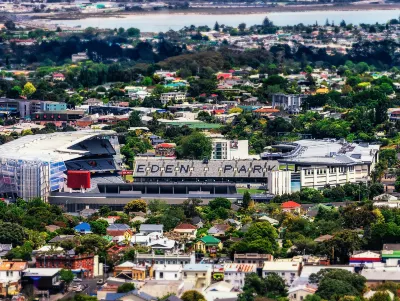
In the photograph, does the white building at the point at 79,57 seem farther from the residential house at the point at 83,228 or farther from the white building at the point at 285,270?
the white building at the point at 285,270

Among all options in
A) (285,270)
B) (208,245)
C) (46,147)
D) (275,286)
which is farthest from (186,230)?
(46,147)

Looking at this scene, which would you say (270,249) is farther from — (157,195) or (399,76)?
(399,76)

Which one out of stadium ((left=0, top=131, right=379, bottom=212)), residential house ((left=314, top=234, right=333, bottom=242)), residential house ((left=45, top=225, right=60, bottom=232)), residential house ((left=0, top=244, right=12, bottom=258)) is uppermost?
residential house ((left=314, top=234, right=333, bottom=242))

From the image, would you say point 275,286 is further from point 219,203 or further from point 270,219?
point 219,203

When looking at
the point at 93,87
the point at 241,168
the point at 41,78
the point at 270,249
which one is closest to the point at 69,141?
the point at 241,168

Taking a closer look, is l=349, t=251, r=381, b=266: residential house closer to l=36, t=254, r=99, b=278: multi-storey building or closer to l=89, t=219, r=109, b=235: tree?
l=36, t=254, r=99, b=278: multi-storey building

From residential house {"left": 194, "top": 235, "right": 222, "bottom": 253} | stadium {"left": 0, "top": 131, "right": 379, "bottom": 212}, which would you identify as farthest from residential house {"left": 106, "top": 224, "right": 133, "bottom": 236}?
stadium {"left": 0, "top": 131, "right": 379, "bottom": 212}
